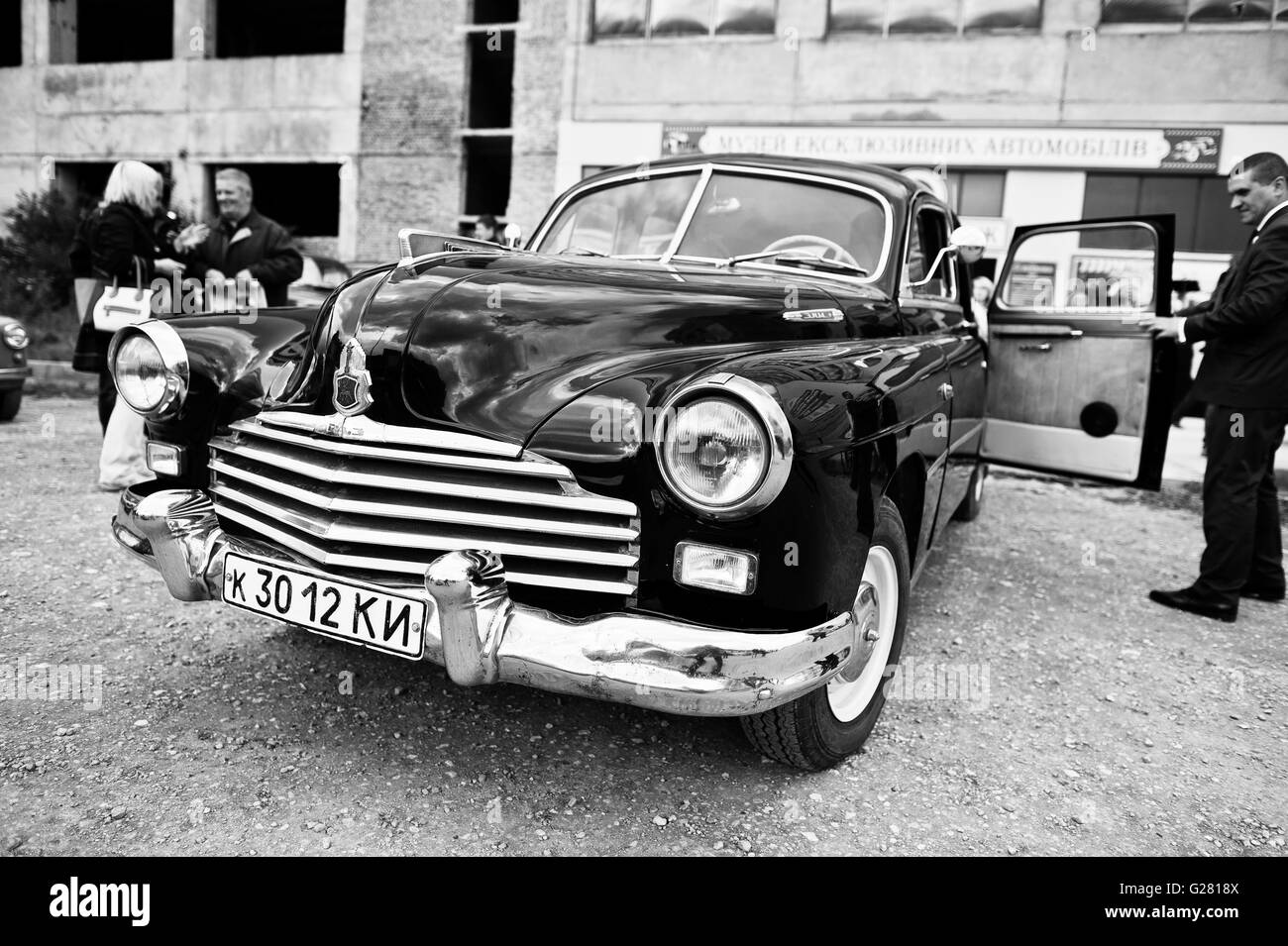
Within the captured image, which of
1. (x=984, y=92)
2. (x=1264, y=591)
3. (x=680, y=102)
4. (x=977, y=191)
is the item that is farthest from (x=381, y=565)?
(x=680, y=102)

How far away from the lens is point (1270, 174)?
376 centimetres

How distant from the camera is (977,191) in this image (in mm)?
12516

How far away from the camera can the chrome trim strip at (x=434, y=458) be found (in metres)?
1.98

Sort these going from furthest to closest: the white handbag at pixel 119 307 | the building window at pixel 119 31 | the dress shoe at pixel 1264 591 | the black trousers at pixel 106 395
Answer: the building window at pixel 119 31 → the black trousers at pixel 106 395 → the white handbag at pixel 119 307 → the dress shoe at pixel 1264 591

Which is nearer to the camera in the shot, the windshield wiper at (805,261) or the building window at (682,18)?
the windshield wiper at (805,261)

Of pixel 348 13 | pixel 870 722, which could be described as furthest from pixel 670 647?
pixel 348 13

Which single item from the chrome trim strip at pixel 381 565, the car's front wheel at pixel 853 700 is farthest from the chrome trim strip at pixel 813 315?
the chrome trim strip at pixel 381 565

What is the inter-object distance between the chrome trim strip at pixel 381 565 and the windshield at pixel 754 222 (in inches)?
60.6

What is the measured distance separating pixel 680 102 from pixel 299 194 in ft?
34.1

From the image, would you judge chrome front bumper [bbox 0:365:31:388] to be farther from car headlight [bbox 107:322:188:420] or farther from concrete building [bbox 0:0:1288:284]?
concrete building [bbox 0:0:1288:284]

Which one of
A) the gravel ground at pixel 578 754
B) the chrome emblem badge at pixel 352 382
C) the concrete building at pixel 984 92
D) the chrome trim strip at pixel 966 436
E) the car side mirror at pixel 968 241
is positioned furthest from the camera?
the concrete building at pixel 984 92

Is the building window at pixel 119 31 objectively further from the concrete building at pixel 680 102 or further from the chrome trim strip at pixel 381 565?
the chrome trim strip at pixel 381 565
